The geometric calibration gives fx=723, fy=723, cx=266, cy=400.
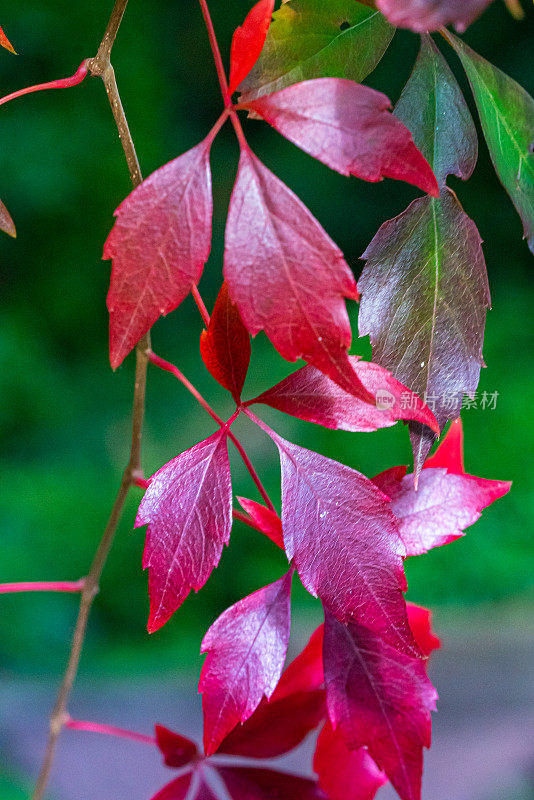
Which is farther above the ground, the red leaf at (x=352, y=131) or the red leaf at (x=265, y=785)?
the red leaf at (x=352, y=131)

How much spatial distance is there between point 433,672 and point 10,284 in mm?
605

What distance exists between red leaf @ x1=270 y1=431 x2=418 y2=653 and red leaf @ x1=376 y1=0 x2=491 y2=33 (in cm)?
13

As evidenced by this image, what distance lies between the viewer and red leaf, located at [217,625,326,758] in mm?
326

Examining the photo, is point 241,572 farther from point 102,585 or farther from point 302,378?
point 302,378

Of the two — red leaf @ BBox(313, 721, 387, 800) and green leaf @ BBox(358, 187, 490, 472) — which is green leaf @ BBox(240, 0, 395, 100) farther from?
red leaf @ BBox(313, 721, 387, 800)

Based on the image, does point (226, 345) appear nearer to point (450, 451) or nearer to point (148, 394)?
point (450, 451)

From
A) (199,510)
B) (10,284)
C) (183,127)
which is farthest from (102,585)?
(199,510)

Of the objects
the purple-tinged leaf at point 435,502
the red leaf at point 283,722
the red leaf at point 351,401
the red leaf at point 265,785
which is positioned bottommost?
the red leaf at point 265,785

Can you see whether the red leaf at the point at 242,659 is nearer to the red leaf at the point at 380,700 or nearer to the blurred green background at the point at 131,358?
the red leaf at the point at 380,700

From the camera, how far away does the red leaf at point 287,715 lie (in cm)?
33

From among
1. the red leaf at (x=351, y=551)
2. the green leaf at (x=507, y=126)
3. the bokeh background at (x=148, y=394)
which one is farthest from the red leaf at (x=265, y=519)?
the bokeh background at (x=148, y=394)

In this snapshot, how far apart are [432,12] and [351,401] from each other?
0.12 meters

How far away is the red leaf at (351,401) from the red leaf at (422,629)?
0.37 feet

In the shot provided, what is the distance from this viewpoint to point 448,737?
0.72 metres
